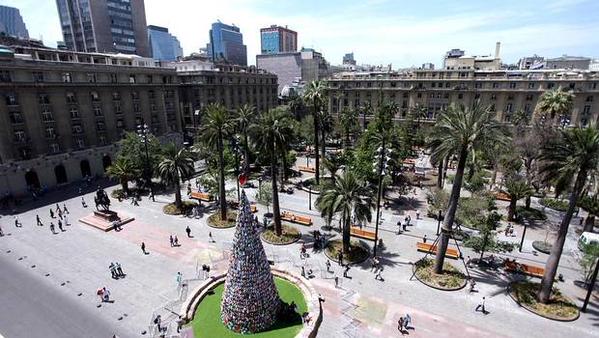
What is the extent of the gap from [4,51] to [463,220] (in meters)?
61.5

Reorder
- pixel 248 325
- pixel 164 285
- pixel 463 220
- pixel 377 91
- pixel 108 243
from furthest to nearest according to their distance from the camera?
pixel 377 91 < pixel 108 243 < pixel 463 220 < pixel 164 285 < pixel 248 325

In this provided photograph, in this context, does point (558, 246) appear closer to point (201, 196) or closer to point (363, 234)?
point (363, 234)

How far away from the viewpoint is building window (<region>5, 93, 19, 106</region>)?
44.3 meters

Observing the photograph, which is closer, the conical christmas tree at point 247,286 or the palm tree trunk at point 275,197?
the conical christmas tree at point 247,286

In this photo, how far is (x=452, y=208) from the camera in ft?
79.6

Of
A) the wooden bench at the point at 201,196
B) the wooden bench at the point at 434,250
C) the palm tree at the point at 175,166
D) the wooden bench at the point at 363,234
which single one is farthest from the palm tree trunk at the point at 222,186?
the wooden bench at the point at 434,250

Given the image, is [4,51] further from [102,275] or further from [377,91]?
[377,91]

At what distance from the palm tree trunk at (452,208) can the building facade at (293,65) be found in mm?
149225

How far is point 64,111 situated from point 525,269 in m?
64.0

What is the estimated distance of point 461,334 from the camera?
68.1 feet

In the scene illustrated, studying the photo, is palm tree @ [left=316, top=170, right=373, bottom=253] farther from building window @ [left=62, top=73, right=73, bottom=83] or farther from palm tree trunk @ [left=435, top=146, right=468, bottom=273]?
building window @ [left=62, top=73, right=73, bottom=83]

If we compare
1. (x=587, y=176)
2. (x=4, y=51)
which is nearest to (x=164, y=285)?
(x=587, y=176)

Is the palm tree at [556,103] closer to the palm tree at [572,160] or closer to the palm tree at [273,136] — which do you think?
the palm tree at [572,160]

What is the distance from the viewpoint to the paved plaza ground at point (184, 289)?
848 inches
